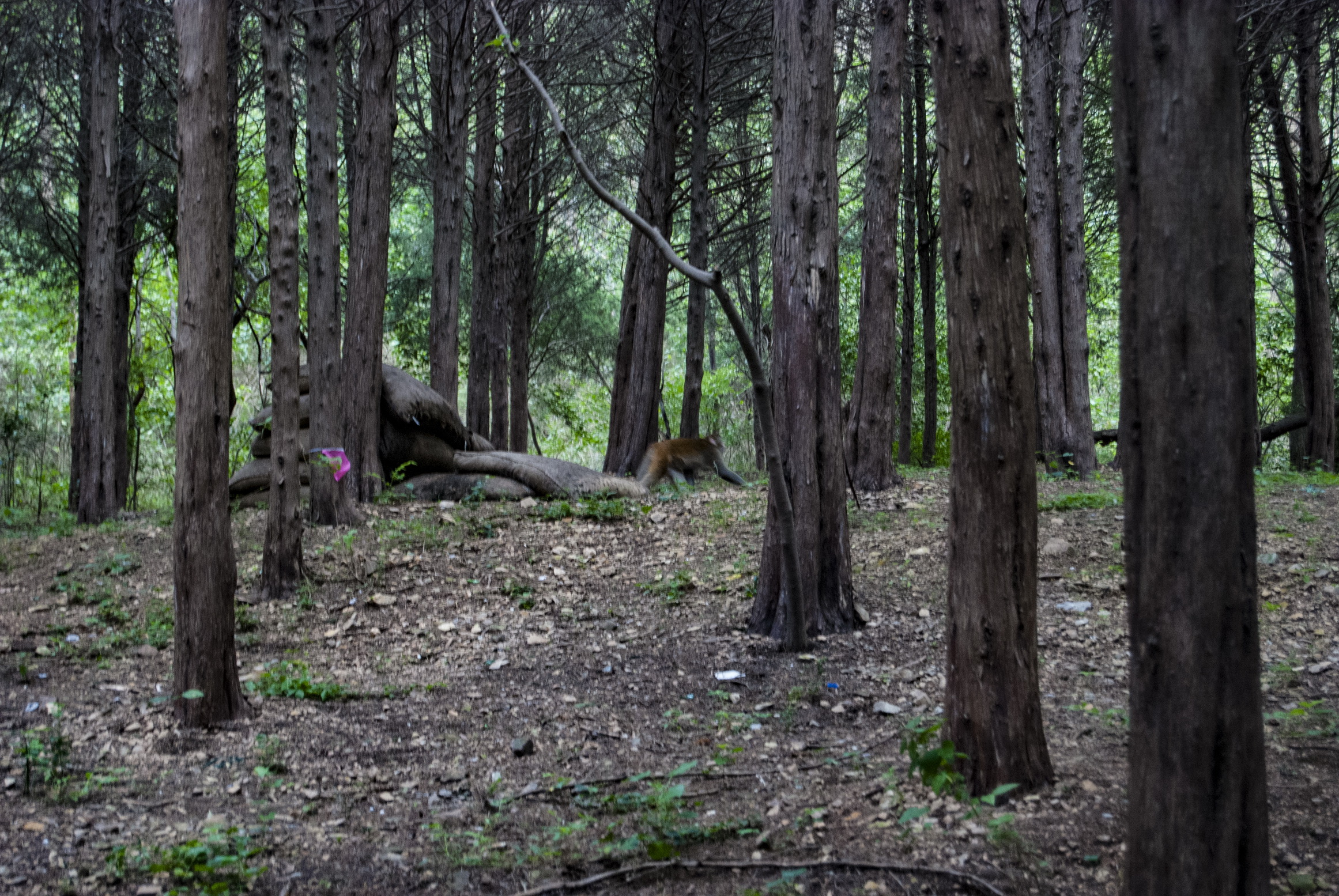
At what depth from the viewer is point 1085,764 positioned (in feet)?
12.3

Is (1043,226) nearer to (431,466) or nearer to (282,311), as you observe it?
(431,466)

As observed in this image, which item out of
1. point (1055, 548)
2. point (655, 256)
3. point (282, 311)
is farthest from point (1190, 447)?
point (655, 256)

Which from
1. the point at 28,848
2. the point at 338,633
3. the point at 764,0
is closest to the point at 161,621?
the point at 338,633

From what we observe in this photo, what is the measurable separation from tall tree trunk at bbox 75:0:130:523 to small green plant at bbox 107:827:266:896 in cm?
985

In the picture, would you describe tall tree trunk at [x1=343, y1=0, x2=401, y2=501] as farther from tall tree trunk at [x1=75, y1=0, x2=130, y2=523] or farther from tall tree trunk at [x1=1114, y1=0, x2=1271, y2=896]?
tall tree trunk at [x1=1114, y1=0, x2=1271, y2=896]

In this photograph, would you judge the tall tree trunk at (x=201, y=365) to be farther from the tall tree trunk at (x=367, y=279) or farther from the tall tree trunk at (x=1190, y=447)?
the tall tree trunk at (x=367, y=279)

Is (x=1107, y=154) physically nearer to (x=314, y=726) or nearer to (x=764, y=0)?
(x=764, y=0)

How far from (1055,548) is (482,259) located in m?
11.5

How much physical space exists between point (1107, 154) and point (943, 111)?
50.1ft

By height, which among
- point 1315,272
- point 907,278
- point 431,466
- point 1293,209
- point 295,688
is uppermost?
point 1293,209

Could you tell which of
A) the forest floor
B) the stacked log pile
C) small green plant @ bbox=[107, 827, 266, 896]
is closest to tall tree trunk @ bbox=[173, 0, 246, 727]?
the forest floor

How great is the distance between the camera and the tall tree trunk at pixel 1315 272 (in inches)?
505

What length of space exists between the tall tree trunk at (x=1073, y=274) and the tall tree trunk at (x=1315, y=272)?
11.1 ft

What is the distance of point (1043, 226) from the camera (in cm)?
1117
